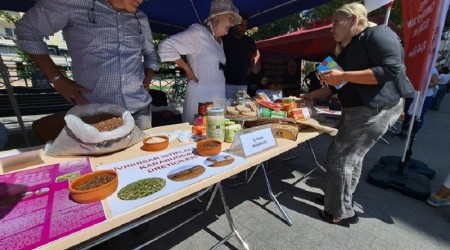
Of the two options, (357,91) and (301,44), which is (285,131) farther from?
(301,44)

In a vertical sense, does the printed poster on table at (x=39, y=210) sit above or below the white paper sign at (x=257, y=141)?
below

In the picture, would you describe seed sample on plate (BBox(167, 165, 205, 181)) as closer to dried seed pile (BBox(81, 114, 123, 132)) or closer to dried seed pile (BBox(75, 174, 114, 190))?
dried seed pile (BBox(75, 174, 114, 190))

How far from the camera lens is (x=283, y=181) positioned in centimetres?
282

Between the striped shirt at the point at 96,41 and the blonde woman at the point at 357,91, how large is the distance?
1328mm

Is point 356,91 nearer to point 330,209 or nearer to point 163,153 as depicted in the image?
point 330,209

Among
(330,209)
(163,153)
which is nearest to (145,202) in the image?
(163,153)

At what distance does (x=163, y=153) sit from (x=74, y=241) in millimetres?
646

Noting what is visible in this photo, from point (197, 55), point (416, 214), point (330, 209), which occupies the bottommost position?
point (416, 214)

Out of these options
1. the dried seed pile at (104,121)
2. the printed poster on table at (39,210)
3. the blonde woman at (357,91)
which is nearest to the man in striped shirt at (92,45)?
the dried seed pile at (104,121)

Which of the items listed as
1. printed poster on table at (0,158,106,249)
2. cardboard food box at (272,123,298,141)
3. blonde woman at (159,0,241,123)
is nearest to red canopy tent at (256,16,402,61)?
blonde woman at (159,0,241,123)

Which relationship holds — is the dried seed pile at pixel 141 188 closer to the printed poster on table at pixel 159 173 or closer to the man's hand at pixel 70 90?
the printed poster on table at pixel 159 173

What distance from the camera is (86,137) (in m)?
1.08

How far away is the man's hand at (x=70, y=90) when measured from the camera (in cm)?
131

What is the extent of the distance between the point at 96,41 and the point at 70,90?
333 millimetres
